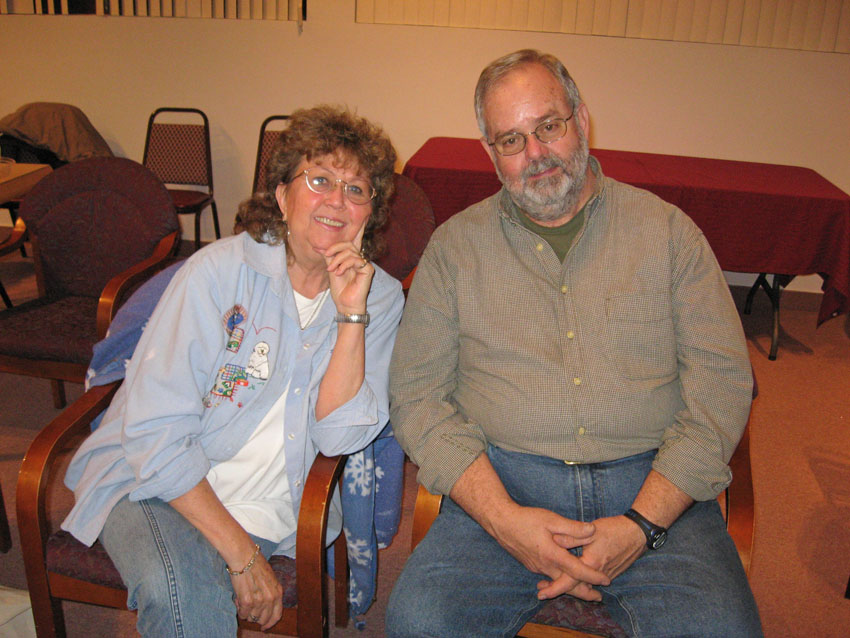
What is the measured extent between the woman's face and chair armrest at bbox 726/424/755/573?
1031 mm

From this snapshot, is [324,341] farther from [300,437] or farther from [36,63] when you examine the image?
[36,63]

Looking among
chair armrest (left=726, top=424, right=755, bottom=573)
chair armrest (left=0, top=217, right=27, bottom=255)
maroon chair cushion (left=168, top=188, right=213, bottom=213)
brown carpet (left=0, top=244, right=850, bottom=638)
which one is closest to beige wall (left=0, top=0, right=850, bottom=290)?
maroon chair cushion (left=168, top=188, right=213, bottom=213)

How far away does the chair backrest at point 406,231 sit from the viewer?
229 centimetres

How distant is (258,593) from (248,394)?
0.42 metres

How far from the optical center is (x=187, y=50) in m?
4.91

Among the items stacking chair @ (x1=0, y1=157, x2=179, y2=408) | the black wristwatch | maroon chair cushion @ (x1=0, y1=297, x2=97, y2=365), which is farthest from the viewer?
stacking chair @ (x1=0, y1=157, x2=179, y2=408)

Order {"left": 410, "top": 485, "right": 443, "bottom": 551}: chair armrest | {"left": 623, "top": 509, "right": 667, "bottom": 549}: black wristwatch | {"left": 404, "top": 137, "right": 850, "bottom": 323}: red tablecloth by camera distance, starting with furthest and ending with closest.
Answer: {"left": 404, "top": 137, "right": 850, "bottom": 323}: red tablecloth, {"left": 410, "top": 485, "right": 443, "bottom": 551}: chair armrest, {"left": 623, "top": 509, "right": 667, "bottom": 549}: black wristwatch

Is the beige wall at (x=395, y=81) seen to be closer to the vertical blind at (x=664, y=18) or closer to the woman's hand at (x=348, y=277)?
the vertical blind at (x=664, y=18)

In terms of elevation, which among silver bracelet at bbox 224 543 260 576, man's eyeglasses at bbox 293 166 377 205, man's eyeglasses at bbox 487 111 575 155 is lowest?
silver bracelet at bbox 224 543 260 576

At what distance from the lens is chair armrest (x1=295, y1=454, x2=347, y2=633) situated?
1.41m

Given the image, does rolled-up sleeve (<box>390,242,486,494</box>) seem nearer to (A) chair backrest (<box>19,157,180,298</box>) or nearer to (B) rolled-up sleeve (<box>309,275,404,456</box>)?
(B) rolled-up sleeve (<box>309,275,404,456</box>)

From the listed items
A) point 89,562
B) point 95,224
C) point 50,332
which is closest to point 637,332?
point 89,562

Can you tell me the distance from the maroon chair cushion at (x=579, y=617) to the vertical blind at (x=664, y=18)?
4.00 m

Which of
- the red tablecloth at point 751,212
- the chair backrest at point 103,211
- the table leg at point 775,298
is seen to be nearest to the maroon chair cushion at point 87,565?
the chair backrest at point 103,211
